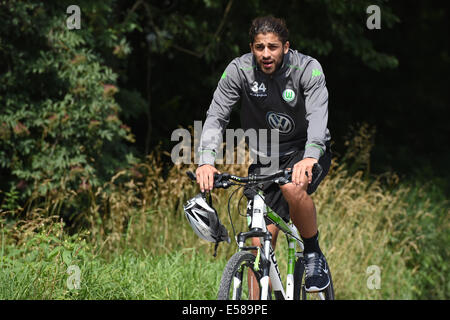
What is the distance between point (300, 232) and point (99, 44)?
4.66m

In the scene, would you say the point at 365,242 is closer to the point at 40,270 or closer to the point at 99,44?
the point at 99,44

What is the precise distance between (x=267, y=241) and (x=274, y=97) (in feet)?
3.15

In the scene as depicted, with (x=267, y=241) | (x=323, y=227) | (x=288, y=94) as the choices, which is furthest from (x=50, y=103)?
(x=267, y=241)

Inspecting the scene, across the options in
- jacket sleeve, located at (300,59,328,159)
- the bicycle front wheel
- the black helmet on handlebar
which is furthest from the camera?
jacket sleeve, located at (300,59,328,159)

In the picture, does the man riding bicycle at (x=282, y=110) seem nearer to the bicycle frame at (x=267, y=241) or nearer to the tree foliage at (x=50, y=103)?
the bicycle frame at (x=267, y=241)

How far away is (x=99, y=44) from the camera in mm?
8383

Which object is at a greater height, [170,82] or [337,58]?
[337,58]

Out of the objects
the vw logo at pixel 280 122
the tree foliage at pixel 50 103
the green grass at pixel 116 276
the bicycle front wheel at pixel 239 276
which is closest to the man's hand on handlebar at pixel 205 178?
the bicycle front wheel at pixel 239 276

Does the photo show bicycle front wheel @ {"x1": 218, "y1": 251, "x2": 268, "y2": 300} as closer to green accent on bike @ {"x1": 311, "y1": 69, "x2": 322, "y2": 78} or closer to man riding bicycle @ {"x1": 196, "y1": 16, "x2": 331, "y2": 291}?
man riding bicycle @ {"x1": 196, "y1": 16, "x2": 331, "y2": 291}

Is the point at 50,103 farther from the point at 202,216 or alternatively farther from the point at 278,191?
the point at 202,216

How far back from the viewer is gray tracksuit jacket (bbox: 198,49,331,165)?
14.1 ft

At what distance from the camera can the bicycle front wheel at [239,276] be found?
12.2 ft

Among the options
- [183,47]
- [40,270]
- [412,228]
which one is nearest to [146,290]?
[40,270]

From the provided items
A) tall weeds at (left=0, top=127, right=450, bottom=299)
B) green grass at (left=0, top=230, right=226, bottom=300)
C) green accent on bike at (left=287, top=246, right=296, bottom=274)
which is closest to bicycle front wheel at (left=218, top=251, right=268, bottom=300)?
green accent on bike at (left=287, top=246, right=296, bottom=274)
